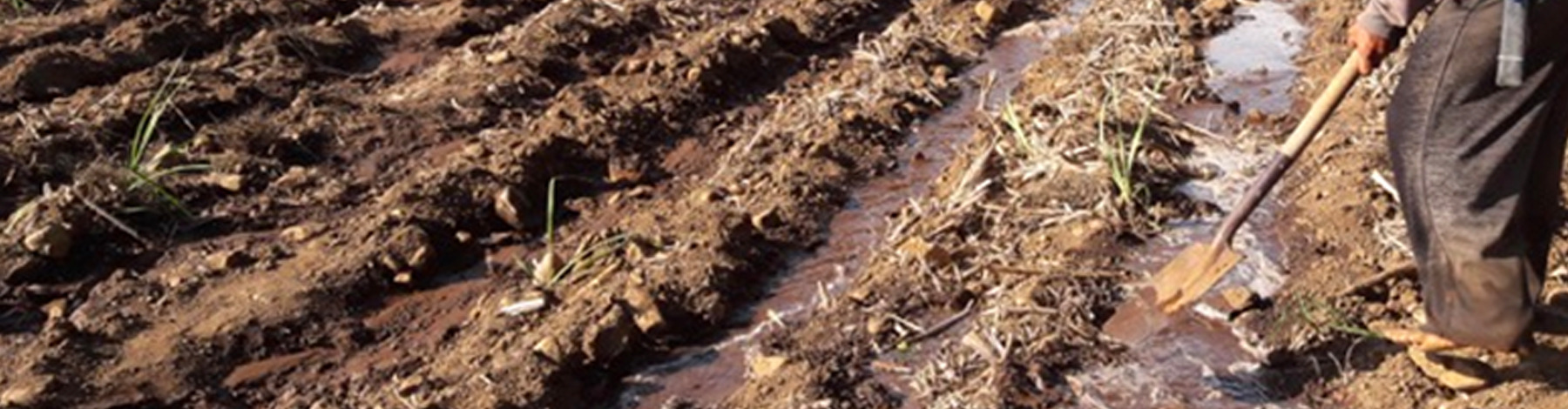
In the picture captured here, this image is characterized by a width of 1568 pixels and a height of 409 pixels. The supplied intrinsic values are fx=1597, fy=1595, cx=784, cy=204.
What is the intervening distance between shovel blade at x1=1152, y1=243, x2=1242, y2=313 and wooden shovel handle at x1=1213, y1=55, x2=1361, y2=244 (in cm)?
3

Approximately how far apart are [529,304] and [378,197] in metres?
0.91

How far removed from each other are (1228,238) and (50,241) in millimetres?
Answer: 2938

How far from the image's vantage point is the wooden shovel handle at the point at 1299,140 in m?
3.35

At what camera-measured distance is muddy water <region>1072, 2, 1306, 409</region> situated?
3627 millimetres

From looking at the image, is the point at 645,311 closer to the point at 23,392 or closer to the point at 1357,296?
the point at 23,392

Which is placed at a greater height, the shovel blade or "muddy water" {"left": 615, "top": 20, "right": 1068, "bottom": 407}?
the shovel blade

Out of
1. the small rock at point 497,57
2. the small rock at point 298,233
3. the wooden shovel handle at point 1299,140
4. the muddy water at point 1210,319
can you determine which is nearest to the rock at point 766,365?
the muddy water at point 1210,319

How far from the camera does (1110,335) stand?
3826 mm

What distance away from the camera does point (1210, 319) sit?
13.0ft

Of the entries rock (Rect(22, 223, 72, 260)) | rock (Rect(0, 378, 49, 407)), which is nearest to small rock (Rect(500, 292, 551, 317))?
rock (Rect(0, 378, 49, 407))

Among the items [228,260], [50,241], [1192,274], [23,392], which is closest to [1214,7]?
[1192,274]

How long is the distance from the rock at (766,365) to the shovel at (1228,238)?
926 millimetres

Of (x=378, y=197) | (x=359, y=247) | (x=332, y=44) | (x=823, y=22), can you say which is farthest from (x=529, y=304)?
(x=823, y=22)

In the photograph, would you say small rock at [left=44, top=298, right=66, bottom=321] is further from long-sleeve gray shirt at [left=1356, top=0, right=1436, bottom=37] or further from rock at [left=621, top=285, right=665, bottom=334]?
long-sleeve gray shirt at [left=1356, top=0, right=1436, bottom=37]
